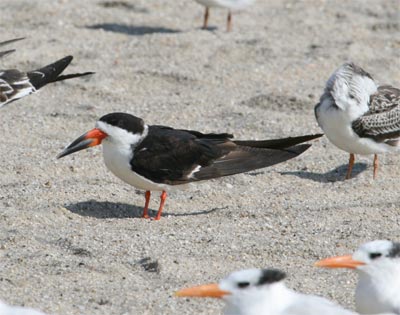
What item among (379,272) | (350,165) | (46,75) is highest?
(379,272)

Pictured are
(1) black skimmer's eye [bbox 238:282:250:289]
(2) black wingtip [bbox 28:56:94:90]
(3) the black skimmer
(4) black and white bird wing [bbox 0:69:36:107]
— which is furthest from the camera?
(2) black wingtip [bbox 28:56:94:90]

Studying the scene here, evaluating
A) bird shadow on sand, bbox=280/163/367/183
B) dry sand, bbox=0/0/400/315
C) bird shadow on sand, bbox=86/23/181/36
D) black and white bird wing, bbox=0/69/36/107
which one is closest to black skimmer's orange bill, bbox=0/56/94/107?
black and white bird wing, bbox=0/69/36/107

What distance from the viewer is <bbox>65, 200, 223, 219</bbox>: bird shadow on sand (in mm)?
6160

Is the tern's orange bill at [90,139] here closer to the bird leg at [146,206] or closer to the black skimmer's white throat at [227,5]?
the bird leg at [146,206]

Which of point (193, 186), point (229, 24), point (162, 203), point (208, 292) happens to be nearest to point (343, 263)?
point (208, 292)

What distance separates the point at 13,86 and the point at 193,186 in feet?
5.41

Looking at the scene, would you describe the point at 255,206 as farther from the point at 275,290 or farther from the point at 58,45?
the point at 58,45

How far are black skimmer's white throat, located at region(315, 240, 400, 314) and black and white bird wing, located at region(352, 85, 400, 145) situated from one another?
2.53 meters

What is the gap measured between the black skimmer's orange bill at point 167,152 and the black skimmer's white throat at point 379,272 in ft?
6.22

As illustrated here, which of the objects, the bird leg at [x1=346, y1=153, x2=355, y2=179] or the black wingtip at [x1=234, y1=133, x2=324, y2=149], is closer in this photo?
the black wingtip at [x1=234, y1=133, x2=324, y2=149]

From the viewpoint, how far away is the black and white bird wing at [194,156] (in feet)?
20.3

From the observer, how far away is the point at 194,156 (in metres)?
6.29

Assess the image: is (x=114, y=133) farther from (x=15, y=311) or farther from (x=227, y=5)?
(x=227, y=5)

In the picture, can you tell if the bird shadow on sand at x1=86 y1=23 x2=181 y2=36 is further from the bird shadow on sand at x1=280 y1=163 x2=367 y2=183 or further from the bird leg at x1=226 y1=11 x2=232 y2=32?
the bird shadow on sand at x1=280 y1=163 x2=367 y2=183
